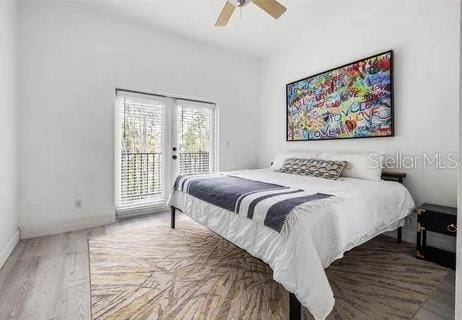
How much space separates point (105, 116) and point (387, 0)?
12.3 ft

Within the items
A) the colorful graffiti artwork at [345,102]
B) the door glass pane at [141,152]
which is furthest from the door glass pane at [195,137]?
the colorful graffiti artwork at [345,102]

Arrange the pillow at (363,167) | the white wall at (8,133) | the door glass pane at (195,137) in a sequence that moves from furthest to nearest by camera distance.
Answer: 1. the door glass pane at (195,137)
2. the pillow at (363,167)
3. the white wall at (8,133)

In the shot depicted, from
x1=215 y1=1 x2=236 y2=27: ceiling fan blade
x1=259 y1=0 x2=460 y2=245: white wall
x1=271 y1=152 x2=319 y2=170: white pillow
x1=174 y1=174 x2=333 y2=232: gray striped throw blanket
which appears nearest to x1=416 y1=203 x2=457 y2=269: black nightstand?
x1=259 y1=0 x2=460 y2=245: white wall

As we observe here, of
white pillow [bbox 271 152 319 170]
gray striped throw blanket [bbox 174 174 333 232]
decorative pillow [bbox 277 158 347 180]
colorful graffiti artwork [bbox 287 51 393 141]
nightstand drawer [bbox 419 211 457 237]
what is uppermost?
colorful graffiti artwork [bbox 287 51 393 141]

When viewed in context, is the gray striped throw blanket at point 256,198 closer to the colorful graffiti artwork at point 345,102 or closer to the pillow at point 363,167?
the pillow at point 363,167

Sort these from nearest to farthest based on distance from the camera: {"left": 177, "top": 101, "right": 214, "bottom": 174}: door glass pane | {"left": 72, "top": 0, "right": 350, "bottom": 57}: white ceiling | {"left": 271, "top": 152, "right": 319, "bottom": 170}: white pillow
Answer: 1. {"left": 72, "top": 0, "right": 350, "bottom": 57}: white ceiling
2. {"left": 271, "top": 152, "right": 319, "bottom": 170}: white pillow
3. {"left": 177, "top": 101, "right": 214, "bottom": 174}: door glass pane

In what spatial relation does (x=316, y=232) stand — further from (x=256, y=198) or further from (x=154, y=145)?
(x=154, y=145)

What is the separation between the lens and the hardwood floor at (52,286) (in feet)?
4.65

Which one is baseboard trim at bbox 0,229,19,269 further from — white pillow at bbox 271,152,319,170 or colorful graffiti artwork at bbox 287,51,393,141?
colorful graffiti artwork at bbox 287,51,393,141

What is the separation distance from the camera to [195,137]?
3969 mm

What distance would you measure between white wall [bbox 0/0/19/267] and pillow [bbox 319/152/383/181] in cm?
348

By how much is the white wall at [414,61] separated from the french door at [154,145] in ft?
6.81

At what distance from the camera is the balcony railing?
3.35 m

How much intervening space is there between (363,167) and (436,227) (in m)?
0.83
